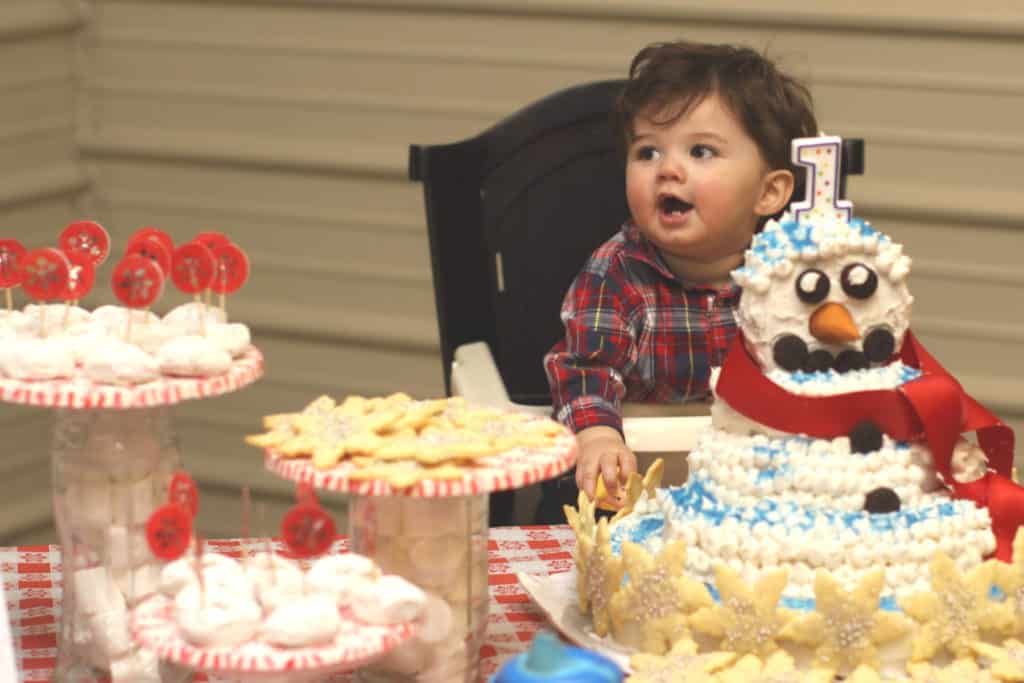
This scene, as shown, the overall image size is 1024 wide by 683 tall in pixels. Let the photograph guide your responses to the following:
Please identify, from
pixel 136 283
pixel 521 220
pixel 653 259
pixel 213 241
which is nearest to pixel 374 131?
pixel 521 220

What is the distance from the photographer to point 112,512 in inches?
47.0

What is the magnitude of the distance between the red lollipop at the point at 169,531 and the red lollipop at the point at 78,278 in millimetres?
250

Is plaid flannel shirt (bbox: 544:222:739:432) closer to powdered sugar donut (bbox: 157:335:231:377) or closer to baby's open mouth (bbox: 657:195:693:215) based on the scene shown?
baby's open mouth (bbox: 657:195:693:215)

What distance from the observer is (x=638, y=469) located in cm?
170

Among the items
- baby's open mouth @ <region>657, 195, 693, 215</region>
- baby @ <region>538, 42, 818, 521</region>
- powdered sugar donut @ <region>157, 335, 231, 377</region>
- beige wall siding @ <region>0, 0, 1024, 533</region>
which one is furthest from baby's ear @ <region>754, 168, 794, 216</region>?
powdered sugar donut @ <region>157, 335, 231, 377</region>

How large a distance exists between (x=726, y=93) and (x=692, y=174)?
113 mm

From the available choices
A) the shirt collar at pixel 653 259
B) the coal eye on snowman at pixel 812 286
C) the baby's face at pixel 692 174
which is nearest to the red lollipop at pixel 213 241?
the coal eye on snowman at pixel 812 286

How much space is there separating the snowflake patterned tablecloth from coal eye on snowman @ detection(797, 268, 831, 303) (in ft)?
1.26

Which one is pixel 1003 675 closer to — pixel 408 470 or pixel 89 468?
pixel 408 470

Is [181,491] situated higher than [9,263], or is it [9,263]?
[9,263]

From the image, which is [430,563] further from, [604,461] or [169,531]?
[604,461]

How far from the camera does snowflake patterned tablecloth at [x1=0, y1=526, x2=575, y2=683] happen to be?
1.33m

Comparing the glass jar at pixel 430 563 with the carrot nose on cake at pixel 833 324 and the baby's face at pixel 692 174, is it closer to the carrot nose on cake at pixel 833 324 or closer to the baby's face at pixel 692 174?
the carrot nose on cake at pixel 833 324

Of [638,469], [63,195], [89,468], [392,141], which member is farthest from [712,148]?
[63,195]
